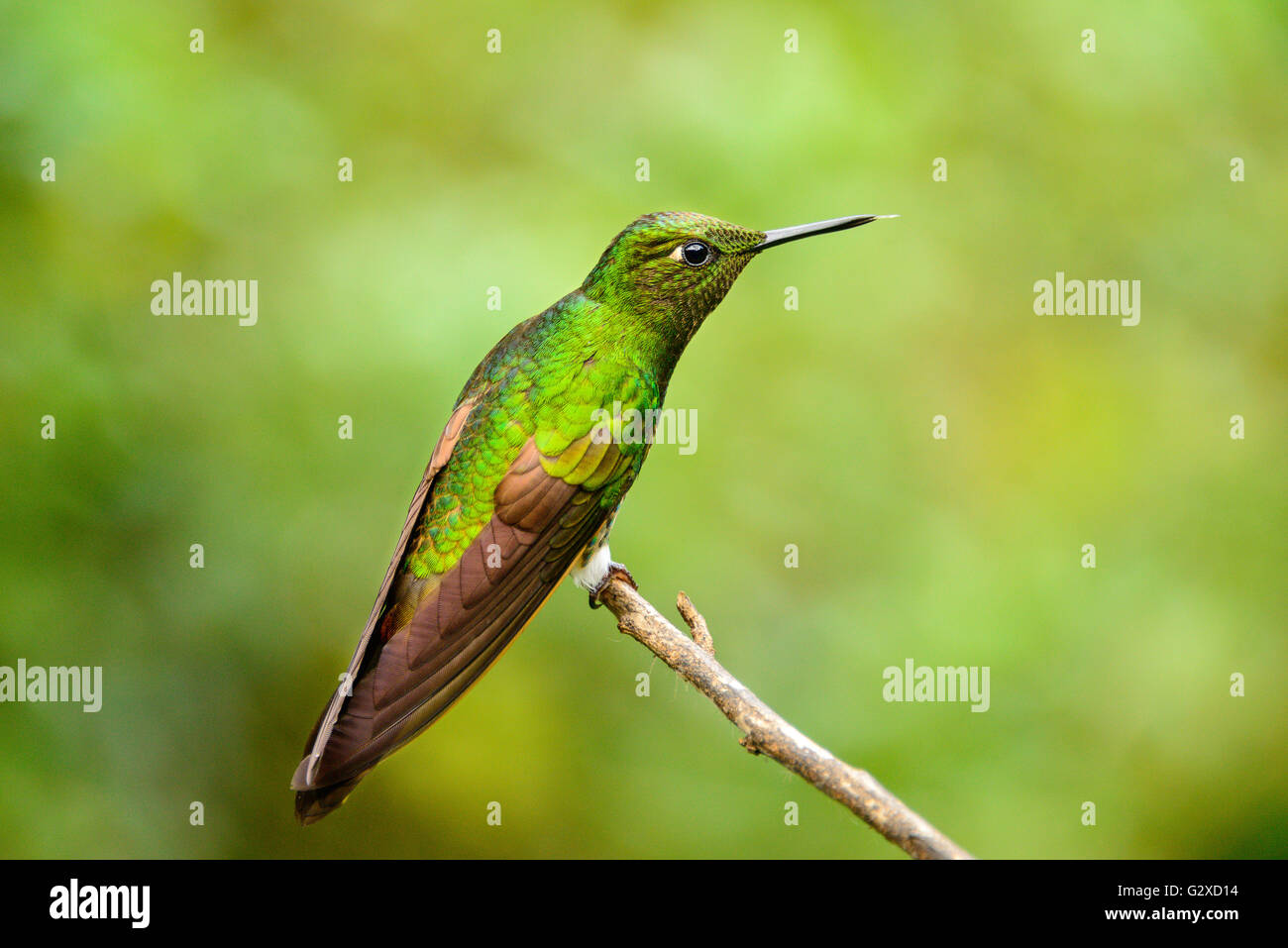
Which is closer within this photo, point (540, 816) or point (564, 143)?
point (540, 816)

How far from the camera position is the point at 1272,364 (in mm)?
6117

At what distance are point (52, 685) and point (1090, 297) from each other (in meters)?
5.36

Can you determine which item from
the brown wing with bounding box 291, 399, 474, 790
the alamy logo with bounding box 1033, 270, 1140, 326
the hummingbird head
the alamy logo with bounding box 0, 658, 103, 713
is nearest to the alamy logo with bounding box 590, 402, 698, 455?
the hummingbird head

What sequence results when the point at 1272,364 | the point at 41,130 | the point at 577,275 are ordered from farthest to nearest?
the point at 1272,364, the point at 577,275, the point at 41,130

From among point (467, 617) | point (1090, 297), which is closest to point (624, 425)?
point (467, 617)

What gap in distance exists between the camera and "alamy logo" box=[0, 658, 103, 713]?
4469 mm

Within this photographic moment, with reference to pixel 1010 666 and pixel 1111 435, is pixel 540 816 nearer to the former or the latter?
pixel 1010 666

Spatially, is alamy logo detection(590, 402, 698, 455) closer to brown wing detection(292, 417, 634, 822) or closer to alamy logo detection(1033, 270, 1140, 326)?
brown wing detection(292, 417, 634, 822)

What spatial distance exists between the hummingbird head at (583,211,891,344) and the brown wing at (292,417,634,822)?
466 mm

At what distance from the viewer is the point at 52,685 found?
452 centimetres

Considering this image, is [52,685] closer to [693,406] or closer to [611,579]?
[611,579]

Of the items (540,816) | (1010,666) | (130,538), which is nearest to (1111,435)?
(1010,666)

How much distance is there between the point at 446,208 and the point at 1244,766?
4628 mm

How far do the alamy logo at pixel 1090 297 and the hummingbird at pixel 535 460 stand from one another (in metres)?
3.21
